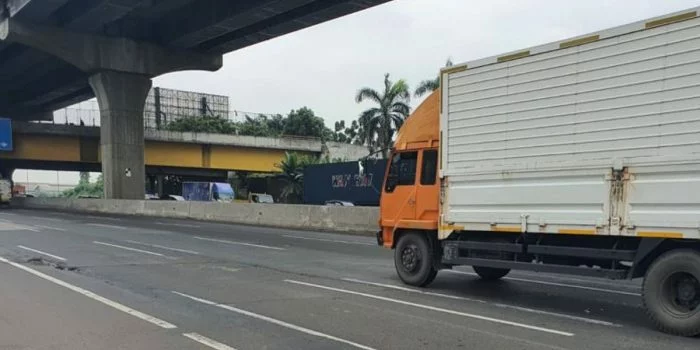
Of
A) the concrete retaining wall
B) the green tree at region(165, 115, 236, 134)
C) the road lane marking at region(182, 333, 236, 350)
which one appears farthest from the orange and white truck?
the green tree at region(165, 115, 236, 134)

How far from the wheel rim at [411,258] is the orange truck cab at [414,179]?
1.11 ft

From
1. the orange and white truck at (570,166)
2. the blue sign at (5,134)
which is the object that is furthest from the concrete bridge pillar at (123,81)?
the orange and white truck at (570,166)

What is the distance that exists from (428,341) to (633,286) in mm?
5499

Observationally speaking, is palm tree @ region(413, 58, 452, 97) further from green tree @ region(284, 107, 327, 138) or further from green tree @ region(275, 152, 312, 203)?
green tree @ region(284, 107, 327, 138)

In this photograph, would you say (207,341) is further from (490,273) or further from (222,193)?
(222,193)

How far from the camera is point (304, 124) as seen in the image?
8438 cm

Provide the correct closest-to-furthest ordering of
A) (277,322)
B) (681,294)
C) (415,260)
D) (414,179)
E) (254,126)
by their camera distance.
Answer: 1. (681,294)
2. (277,322)
3. (415,260)
4. (414,179)
5. (254,126)

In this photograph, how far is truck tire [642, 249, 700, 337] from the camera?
6773 millimetres

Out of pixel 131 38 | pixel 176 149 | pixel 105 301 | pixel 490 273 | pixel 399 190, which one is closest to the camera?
pixel 105 301

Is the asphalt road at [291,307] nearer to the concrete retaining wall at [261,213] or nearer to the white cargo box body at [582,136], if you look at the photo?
the white cargo box body at [582,136]

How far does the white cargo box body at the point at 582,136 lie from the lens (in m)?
7.01

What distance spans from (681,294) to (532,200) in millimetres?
2194

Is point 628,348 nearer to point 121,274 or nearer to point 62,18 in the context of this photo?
point 121,274

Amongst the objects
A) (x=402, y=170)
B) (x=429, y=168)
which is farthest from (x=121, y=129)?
(x=429, y=168)
